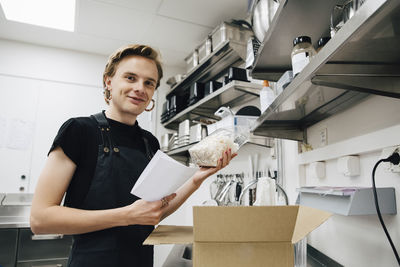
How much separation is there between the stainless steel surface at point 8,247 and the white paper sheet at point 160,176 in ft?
7.24

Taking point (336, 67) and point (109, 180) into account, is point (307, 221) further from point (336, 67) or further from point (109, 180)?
point (109, 180)

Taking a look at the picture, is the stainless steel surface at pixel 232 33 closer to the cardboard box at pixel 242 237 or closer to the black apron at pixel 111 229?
the black apron at pixel 111 229

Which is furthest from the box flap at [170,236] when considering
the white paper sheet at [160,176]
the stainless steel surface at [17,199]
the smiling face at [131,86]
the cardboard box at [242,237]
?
the stainless steel surface at [17,199]

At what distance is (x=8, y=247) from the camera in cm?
223

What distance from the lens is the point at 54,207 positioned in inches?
34.1

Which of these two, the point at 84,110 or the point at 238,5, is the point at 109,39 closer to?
the point at 84,110

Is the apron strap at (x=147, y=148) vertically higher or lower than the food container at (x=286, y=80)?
lower

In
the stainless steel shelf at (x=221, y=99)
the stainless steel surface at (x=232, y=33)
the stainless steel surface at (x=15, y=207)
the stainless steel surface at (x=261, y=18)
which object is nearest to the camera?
the stainless steel surface at (x=261, y=18)

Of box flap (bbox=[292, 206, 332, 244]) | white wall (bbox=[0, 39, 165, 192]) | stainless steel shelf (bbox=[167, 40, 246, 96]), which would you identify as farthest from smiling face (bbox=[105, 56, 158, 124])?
white wall (bbox=[0, 39, 165, 192])

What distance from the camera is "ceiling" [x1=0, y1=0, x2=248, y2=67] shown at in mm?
2311

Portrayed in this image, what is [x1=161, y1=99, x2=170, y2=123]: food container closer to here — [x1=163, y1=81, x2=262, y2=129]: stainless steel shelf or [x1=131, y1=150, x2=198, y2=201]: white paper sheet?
[x1=163, y1=81, x2=262, y2=129]: stainless steel shelf

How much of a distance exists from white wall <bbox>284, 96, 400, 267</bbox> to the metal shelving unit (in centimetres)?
7

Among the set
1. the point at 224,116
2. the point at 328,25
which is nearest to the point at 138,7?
the point at 224,116

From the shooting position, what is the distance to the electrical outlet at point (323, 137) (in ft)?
4.10
